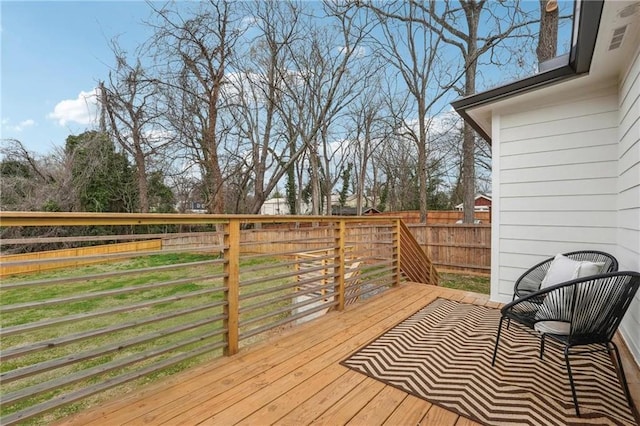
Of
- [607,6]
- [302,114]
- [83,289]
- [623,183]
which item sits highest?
[302,114]

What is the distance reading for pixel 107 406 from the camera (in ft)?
5.44

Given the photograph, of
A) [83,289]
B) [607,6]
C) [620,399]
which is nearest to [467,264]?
[620,399]

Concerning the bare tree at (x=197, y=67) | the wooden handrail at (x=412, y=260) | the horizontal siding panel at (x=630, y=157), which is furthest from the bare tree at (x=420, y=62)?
the horizontal siding panel at (x=630, y=157)

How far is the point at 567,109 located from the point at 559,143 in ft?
1.14

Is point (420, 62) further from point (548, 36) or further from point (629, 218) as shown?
point (629, 218)

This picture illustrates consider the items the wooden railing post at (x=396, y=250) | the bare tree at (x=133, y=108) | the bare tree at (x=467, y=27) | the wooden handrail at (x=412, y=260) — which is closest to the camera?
the wooden railing post at (x=396, y=250)

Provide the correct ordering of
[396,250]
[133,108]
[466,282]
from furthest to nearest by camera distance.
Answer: [466,282]
[133,108]
[396,250]

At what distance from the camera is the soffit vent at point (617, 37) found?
6.69ft

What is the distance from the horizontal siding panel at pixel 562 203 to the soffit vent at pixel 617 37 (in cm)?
140

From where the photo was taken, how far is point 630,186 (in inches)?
92.9

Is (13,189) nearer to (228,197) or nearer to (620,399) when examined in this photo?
(228,197)

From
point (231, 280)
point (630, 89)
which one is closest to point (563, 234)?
point (630, 89)

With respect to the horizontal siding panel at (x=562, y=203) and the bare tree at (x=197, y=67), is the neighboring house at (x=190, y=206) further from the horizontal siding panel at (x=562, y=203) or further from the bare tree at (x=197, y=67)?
the horizontal siding panel at (x=562, y=203)

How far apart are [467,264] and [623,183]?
18.0 feet
